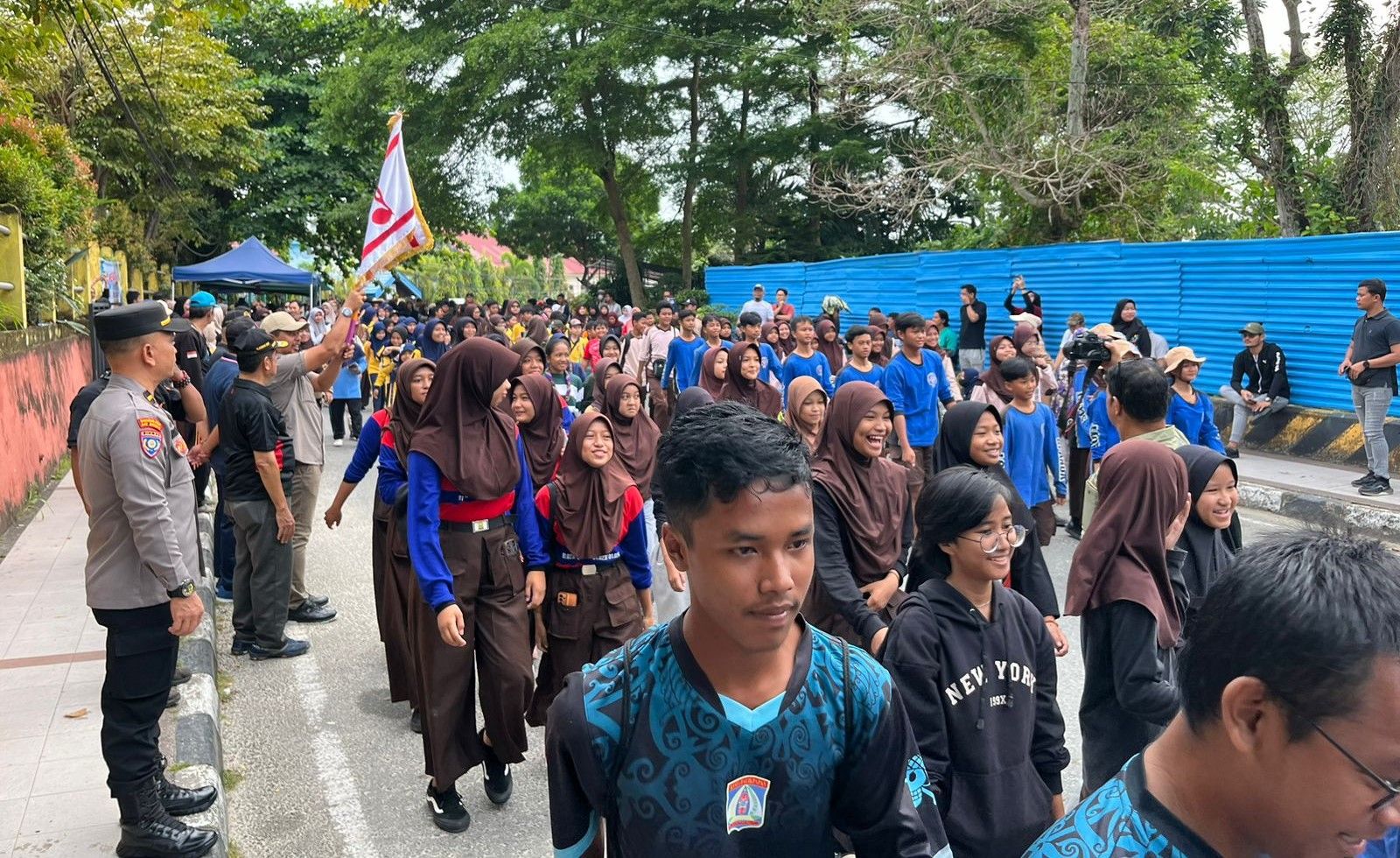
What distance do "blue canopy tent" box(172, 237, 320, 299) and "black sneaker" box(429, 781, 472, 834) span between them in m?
19.9

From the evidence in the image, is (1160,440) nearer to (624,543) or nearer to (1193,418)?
(624,543)

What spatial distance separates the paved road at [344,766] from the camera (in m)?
4.30

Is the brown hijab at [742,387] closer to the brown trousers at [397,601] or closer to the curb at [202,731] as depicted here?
the brown trousers at [397,601]

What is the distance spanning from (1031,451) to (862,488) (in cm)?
281

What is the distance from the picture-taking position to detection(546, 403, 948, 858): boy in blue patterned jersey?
73.2 inches

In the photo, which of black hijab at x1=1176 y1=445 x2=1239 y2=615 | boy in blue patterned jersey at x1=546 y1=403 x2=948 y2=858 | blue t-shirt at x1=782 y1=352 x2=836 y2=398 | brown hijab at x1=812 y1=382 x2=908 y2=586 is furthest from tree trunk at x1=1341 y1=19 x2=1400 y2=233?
boy in blue patterned jersey at x1=546 y1=403 x2=948 y2=858

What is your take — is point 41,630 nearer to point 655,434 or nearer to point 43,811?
point 43,811

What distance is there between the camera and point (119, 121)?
23.9m

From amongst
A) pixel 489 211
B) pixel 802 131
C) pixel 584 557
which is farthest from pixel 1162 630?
pixel 489 211

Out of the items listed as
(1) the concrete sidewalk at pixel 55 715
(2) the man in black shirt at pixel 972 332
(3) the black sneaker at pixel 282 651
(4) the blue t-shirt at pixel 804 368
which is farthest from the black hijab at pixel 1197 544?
(2) the man in black shirt at pixel 972 332

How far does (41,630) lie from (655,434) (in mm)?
3706

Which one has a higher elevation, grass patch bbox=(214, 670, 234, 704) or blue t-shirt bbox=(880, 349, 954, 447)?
blue t-shirt bbox=(880, 349, 954, 447)

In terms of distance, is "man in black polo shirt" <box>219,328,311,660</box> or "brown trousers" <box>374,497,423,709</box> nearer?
"brown trousers" <box>374,497,423,709</box>

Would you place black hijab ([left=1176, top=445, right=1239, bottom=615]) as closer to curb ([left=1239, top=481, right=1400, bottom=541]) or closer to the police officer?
the police officer
